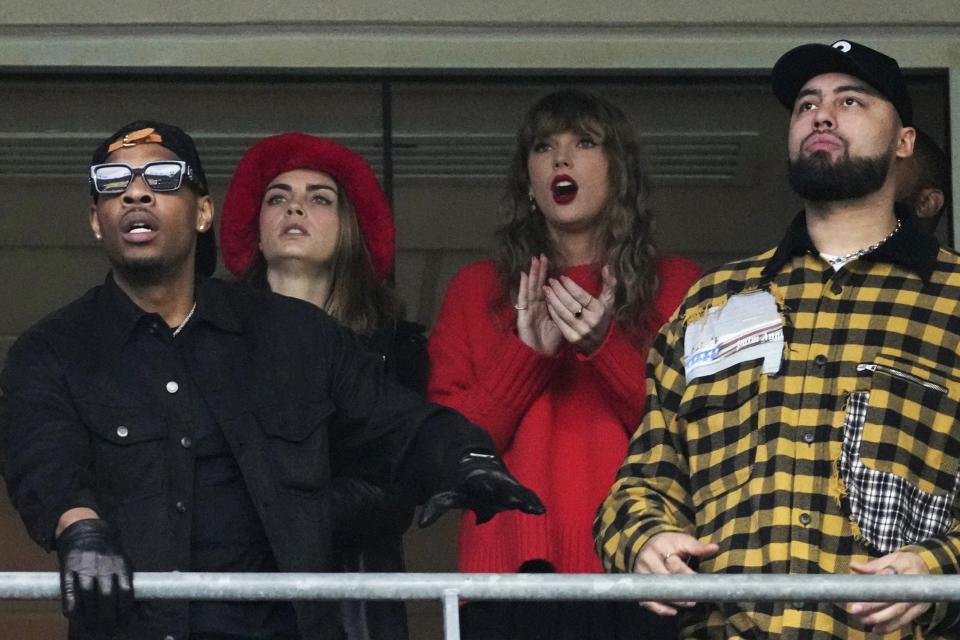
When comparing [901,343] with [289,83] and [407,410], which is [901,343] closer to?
[407,410]

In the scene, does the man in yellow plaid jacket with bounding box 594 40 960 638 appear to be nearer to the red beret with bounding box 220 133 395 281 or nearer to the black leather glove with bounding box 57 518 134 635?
the black leather glove with bounding box 57 518 134 635

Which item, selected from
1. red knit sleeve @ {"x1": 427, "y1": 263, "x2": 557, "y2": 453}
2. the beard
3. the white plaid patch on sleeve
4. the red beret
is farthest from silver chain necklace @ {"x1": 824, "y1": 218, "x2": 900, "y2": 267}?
the red beret

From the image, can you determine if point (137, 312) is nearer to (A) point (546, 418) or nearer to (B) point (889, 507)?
(A) point (546, 418)

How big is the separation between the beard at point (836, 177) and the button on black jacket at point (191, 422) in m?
0.89

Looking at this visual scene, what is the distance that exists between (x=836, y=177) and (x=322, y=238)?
1.59 metres

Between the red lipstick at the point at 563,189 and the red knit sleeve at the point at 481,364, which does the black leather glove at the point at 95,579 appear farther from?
the red lipstick at the point at 563,189

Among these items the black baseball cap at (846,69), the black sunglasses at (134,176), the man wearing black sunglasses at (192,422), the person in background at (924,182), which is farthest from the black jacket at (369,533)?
the person in background at (924,182)

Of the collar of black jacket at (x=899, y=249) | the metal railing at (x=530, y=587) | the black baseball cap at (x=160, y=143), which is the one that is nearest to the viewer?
the metal railing at (x=530, y=587)

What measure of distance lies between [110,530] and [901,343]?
5.47 ft

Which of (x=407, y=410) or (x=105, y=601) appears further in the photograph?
(x=407, y=410)

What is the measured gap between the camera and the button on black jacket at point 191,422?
5.20 metres

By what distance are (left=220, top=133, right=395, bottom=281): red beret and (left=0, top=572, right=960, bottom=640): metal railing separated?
2105mm

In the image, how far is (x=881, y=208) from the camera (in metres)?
5.43

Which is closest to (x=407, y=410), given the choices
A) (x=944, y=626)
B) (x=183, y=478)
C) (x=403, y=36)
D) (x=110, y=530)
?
(x=183, y=478)
